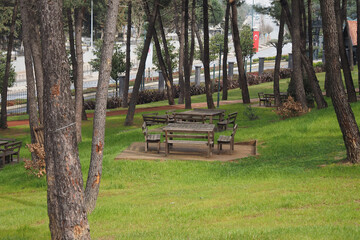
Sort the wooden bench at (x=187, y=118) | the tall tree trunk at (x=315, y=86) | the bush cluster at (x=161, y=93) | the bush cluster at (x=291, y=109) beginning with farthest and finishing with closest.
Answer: the bush cluster at (x=161, y=93) < the tall tree trunk at (x=315, y=86) < the bush cluster at (x=291, y=109) < the wooden bench at (x=187, y=118)

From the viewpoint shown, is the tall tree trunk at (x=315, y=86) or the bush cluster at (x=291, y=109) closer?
the bush cluster at (x=291, y=109)

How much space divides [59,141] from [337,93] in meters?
8.06

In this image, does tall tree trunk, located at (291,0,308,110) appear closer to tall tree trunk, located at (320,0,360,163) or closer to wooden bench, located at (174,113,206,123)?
wooden bench, located at (174,113,206,123)

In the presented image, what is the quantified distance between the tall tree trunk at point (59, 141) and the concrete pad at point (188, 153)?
873cm

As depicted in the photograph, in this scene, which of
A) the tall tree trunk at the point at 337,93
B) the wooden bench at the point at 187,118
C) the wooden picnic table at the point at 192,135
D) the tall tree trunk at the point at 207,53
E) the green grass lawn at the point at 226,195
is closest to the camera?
the green grass lawn at the point at 226,195

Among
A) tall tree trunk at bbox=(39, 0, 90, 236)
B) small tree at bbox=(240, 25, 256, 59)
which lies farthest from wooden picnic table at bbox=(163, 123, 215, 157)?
small tree at bbox=(240, 25, 256, 59)

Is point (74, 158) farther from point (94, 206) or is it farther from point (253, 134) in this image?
point (253, 134)

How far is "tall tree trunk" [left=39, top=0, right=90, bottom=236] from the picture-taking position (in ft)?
22.6

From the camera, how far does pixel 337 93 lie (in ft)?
41.9

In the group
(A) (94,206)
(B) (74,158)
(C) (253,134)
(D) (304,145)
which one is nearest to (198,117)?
(C) (253,134)

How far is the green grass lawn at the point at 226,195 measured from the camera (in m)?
7.86

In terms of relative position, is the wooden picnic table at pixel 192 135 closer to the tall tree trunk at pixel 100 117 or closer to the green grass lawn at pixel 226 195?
the green grass lawn at pixel 226 195

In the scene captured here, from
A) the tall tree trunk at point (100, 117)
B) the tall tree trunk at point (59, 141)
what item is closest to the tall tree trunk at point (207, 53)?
the tall tree trunk at point (100, 117)

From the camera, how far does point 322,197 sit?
9445 mm
